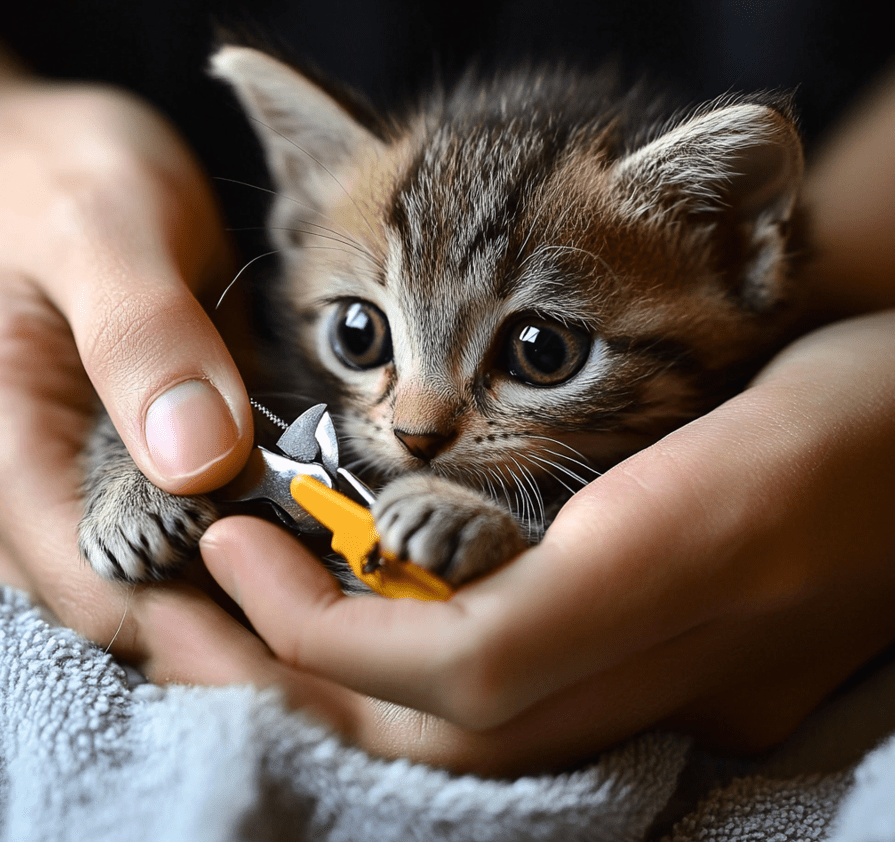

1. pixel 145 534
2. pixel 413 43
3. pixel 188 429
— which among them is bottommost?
pixel 145 534

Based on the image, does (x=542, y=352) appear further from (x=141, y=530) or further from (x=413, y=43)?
(x=413, y=43)

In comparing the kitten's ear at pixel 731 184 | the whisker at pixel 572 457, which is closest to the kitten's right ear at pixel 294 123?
the kitten's ear at pixel 731 184

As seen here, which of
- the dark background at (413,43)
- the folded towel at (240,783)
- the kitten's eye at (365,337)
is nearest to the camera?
the folded towel at (240,783)

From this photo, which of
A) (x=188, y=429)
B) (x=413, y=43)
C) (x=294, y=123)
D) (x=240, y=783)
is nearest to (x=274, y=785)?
(x=240, y=783)

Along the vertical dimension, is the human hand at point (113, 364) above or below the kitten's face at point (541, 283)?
below

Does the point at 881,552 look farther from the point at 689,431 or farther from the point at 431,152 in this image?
the point at 431,152

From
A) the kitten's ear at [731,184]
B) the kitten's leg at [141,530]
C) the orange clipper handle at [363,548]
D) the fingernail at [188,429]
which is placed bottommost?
the kitten's leg at [141,530]

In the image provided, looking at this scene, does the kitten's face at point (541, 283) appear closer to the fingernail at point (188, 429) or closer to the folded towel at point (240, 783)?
the fingernail at point (188, 429)
